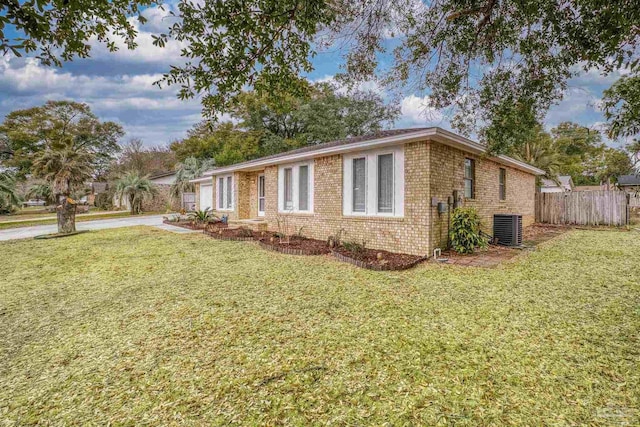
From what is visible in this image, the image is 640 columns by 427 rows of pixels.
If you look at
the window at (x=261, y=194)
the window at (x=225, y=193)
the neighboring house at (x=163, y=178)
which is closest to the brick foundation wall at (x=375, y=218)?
the window at (x=261, y=194)

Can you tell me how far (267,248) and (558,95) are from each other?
7767 millimetres

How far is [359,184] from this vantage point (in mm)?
8609

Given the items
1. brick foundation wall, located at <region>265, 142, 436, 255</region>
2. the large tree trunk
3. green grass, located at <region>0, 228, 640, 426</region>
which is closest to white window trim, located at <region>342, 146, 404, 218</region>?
brick foundation wall, located at <region>265, 142, 436, 255</region>

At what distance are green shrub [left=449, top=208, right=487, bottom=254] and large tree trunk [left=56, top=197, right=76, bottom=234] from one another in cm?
1507

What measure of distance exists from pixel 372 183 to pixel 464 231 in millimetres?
2716

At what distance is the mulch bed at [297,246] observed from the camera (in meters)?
8.06

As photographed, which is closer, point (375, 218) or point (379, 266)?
point (379, 266)

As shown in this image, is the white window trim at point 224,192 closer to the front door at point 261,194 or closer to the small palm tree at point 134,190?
the front door at point 261,194

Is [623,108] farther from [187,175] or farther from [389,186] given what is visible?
[187,175]

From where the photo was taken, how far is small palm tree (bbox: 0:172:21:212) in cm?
2245

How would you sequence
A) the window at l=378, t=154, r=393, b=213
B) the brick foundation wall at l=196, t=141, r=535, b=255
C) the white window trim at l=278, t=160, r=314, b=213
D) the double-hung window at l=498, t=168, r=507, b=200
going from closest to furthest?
the brick foundation wall at l=196, t=141, r=535, b=255, the window at l=378, t=154, r=393, b=213, the white window trim at l=278, t=160, r=314, b=213, the double-hung window at l=498, t=168, r=507, b=200

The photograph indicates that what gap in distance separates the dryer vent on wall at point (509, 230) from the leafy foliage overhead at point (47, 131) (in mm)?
38766

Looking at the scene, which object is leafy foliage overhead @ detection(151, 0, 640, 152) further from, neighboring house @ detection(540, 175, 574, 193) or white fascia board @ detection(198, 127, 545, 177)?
neighboring house @ detection(540, 175, 574, 193)

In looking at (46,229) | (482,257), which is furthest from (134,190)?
(482,257)
